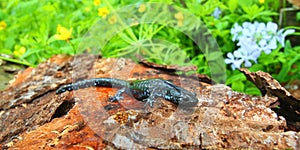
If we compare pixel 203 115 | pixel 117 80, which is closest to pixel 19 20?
pixel 117 80

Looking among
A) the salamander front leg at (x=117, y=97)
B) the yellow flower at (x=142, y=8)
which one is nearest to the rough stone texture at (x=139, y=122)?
the salamander front leg at (x=117, y=97)

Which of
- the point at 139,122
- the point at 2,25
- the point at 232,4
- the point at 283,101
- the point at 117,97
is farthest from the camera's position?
the point at 2,25

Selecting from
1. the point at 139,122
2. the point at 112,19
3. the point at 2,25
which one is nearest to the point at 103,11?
the point at 112,19

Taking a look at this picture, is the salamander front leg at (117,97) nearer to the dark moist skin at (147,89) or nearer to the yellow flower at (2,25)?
the dark moist skin at (147,89)

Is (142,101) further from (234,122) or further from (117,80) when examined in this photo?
(234,122)

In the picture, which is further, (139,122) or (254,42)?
(254,42)

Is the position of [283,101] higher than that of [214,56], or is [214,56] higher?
[214,56]

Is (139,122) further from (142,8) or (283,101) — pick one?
(142,8)

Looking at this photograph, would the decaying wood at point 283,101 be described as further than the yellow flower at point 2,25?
No
